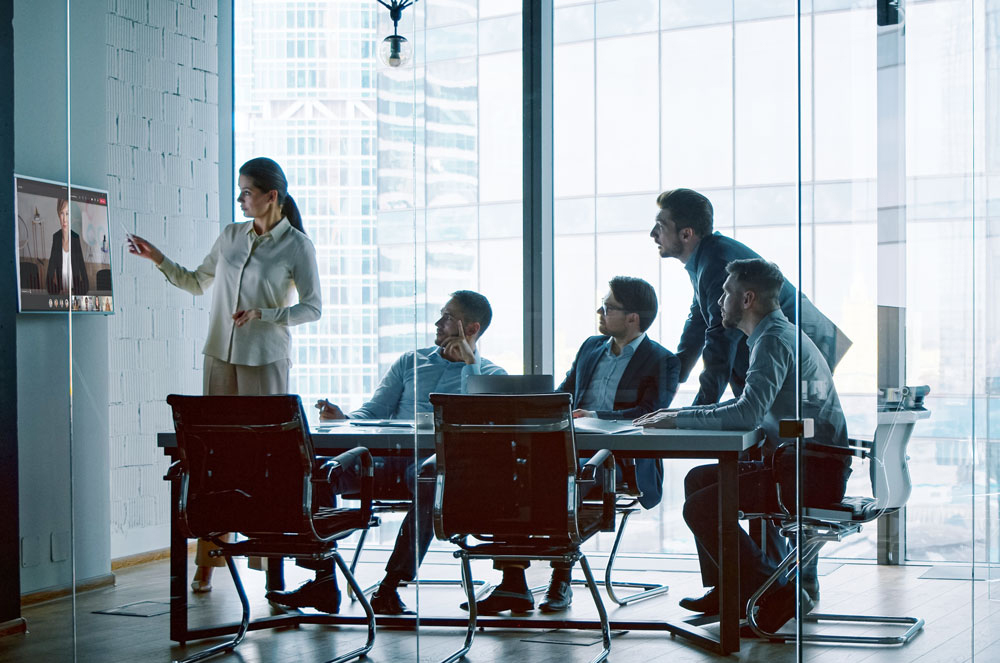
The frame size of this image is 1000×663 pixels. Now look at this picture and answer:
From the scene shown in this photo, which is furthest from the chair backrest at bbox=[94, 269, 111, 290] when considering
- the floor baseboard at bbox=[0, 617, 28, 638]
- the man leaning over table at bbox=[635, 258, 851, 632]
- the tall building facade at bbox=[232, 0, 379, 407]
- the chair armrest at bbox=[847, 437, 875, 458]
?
the chair armrest at bbox=[847, 437, 875, 458]

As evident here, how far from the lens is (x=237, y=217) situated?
3.79 meters

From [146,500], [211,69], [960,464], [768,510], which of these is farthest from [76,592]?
[960,464]

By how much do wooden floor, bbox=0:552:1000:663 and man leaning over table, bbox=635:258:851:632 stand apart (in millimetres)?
119

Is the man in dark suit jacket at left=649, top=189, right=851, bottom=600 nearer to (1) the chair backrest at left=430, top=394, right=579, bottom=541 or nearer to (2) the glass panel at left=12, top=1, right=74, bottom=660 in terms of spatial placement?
(1) the chair backrest at left=430, top=394, right=579, bottom=541

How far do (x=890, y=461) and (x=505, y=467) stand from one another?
1.15m

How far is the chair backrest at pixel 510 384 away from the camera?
3.56m

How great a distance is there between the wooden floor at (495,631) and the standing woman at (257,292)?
214 mm

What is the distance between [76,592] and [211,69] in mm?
2035

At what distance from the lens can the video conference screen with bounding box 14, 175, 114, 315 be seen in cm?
405

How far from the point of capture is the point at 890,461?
3.17m

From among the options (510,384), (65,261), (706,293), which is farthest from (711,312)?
(65,261)

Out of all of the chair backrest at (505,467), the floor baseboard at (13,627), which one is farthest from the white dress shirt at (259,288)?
the floor baseboard at (13,627)

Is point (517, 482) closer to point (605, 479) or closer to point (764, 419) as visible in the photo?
point (605, 479)

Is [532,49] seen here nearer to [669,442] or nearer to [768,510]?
[669,442]
